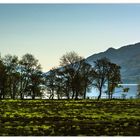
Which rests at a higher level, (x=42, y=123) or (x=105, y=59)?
(x=105, y=59)

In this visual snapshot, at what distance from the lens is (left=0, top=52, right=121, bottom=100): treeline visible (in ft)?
138

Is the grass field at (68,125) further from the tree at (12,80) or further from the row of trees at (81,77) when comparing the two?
the tree at (12,80)

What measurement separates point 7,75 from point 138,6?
21533 millimetres

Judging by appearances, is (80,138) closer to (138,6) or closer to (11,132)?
(11,132)

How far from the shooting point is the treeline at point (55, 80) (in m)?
42.2

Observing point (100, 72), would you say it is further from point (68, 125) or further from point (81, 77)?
point (68, 125)

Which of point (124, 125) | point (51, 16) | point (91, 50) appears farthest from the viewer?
point (91, 50)

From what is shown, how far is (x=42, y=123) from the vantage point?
22516mm

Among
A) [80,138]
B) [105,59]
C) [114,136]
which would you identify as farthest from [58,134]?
[105,59]

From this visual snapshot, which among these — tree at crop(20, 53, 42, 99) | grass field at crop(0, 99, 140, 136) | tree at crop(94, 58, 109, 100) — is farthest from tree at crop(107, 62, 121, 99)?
grass field at crop(0, 99, 140, 136)

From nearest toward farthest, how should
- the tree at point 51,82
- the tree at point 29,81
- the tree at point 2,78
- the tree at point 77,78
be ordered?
the tree at point 77,78, the tree at point 29,81, the tree at point 2,78, the tree at point 51,82

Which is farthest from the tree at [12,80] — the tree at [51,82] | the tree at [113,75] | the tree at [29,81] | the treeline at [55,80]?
the tree at [113,75]

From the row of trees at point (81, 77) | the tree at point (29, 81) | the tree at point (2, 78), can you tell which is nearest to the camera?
the row of trees at point (81, 77)

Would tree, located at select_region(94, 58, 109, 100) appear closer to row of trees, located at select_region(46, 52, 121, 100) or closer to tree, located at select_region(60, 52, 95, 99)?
row of trees, located at select_region(46, 52, 121, 100)
